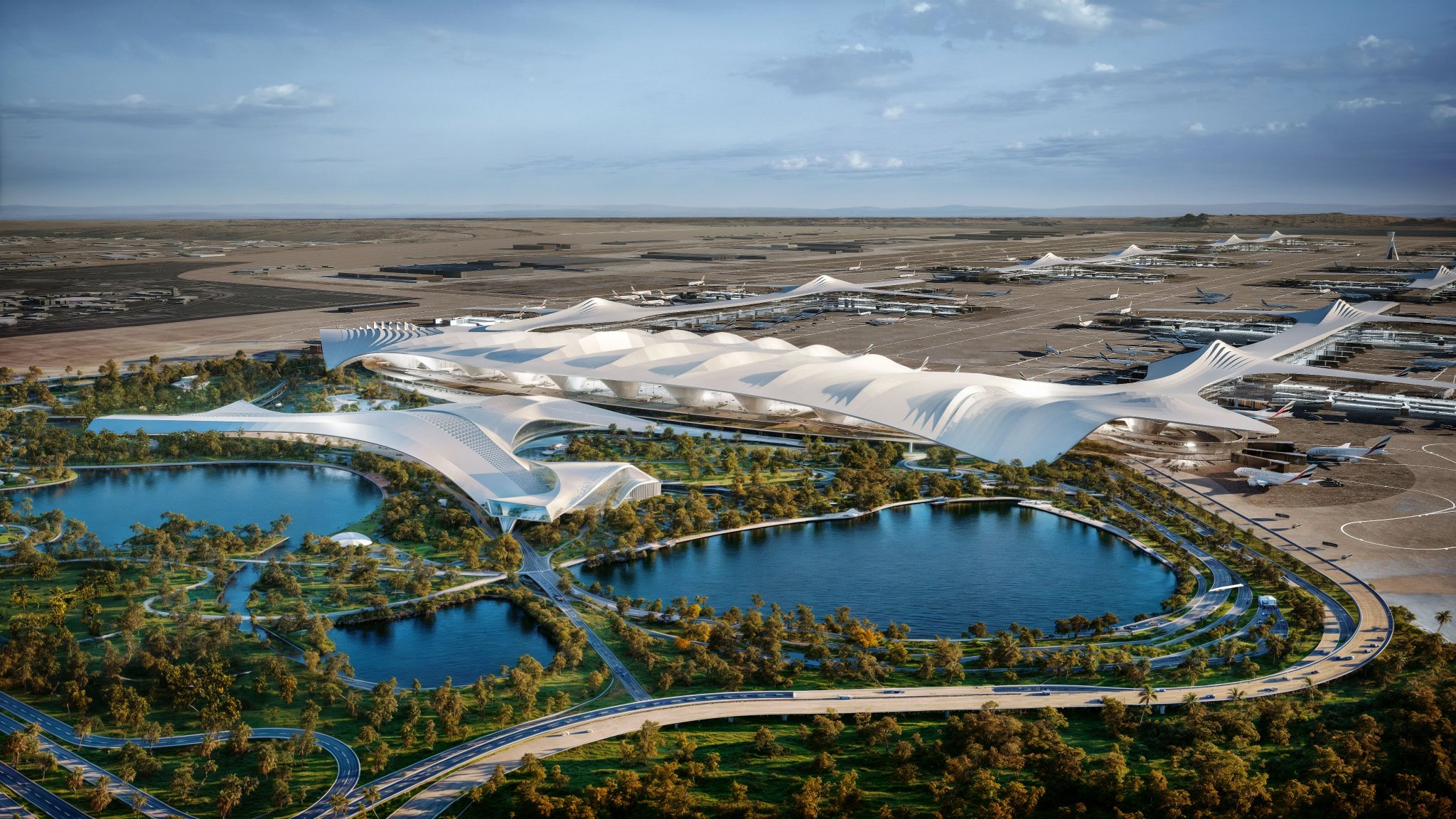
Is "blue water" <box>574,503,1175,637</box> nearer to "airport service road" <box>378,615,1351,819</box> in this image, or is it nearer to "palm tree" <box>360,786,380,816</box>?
"airport service road" <box>378,615,1351,819</box>

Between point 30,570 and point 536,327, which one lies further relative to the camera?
point 536,327

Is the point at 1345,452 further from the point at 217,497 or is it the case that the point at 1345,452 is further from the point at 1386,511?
the point at 217,497

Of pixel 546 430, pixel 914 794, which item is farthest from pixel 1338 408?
pixel 914 794

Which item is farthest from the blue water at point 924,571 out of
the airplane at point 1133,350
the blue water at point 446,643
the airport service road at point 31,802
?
the airplane at point 1133,350

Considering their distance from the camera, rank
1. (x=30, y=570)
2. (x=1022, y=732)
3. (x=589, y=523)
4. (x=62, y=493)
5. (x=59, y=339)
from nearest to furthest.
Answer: (x=1022, y=732)
(x=30, y=570)
(x=589, y=523)
(x=62, y=493)
(x=59, y=339)

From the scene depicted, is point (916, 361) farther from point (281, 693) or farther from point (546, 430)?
point (281, 693)

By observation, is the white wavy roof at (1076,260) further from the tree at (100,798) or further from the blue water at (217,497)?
the tree at (100,798)

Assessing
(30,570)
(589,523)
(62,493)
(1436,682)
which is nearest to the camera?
(1436,682)

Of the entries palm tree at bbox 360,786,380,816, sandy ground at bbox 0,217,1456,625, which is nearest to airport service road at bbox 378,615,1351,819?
palm tree at bbox 360,786,380,816
